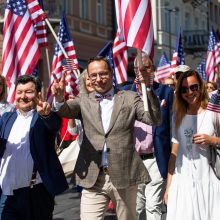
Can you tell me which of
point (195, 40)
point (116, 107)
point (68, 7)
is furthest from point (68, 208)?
point (195, 40)

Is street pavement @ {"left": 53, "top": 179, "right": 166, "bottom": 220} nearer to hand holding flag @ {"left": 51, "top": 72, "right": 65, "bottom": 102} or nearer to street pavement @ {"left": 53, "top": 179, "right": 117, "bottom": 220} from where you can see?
street pavement @ {"left": 53, "top": 179, "right": 117, "bottom": 220}

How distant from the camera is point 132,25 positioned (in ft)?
16.5

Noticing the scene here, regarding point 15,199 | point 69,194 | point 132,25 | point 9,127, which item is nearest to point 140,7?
point 132,25

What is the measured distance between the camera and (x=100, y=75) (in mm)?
4641

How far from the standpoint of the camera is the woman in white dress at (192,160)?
4.70 meters

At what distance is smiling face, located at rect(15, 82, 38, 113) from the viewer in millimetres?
4879

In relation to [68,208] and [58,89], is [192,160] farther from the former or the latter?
[68,208]

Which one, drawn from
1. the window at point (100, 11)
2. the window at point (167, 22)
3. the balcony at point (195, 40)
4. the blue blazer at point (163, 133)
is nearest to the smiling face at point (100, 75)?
the blue blazer at point (163, 133)

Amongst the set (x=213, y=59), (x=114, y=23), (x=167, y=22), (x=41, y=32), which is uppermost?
(x=167, y=22)

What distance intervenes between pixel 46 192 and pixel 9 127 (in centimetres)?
58

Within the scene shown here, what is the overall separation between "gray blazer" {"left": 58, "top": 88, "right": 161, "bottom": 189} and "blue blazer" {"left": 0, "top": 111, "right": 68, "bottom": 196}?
19cm

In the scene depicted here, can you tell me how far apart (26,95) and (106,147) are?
2.57 feet

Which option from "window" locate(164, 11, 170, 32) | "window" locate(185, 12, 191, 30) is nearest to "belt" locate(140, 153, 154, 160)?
"window" locate(164, 11, 170, 32)

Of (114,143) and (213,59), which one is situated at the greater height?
→ (213,59)
